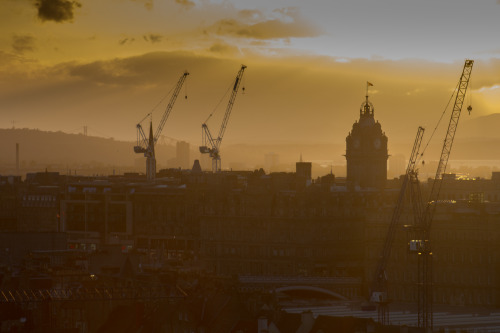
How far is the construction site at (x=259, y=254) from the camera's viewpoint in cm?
7800

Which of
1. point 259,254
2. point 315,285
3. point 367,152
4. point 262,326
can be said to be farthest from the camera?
point 367,152

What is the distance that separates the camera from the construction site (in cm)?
7800

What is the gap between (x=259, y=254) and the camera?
14300 cm

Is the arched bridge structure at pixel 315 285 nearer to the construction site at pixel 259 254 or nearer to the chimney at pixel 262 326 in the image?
the construction site at pixel 259 254

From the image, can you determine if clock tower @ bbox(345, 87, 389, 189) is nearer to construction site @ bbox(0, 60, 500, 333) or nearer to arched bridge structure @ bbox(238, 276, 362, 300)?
construction site @ bbox(0, 60, 500, 333)

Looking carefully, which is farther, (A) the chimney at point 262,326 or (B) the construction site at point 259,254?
(B) the construction site at point 259,254

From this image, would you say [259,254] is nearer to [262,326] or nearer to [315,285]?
[315,285]

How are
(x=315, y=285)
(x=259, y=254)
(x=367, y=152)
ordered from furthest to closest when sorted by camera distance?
(x=367, y=152) → (x=259, y=254) → (x=315, y=285)

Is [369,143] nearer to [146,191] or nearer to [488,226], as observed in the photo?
[146,191]

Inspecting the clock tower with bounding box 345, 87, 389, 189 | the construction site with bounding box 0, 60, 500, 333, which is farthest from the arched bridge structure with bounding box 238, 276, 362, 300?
the clock tower with bounding box 345, 87, 389, 189

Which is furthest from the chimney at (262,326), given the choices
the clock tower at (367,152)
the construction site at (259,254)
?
the clock tower at (367,152)

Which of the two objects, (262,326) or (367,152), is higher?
(367,152)

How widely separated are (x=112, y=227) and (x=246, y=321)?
327 ft

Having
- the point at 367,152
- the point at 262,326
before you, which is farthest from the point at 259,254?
the point at 262,326
